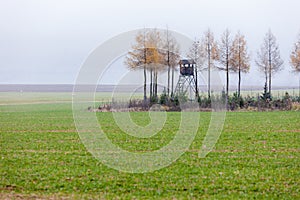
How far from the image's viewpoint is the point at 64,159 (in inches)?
616

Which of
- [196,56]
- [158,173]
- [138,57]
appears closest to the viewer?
[158,173]

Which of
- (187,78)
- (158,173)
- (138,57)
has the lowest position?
(158,173)

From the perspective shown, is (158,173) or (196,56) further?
(196,56)

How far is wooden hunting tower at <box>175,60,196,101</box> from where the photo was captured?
48812 millimetres

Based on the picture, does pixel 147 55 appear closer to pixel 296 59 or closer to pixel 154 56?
pixel 154 56

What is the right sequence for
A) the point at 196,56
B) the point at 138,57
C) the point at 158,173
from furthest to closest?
the point at 196,56 < the point at 138,57 < the point at 158,173

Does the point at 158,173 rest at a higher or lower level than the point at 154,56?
lower

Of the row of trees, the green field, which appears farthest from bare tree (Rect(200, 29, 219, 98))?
the green field

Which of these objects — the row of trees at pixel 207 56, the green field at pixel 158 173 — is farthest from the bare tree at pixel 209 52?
the green field at pixel 158 173

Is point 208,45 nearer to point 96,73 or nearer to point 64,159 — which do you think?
point 96,73

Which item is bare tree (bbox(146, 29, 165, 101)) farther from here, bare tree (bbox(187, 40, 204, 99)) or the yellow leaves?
the yellow leaves

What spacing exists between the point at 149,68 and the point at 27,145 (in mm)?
32165

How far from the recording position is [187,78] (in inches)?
1964

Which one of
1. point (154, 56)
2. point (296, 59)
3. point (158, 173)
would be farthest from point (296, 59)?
point (158, 173)
